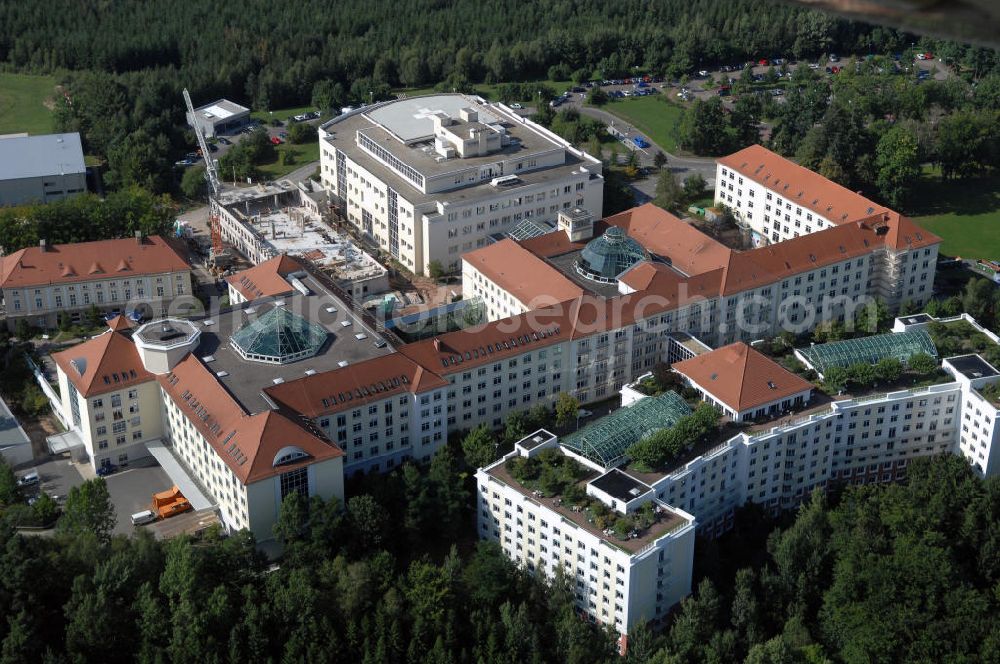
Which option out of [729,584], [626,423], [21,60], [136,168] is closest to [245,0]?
[21,60]

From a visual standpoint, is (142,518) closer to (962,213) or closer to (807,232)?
(807,232)

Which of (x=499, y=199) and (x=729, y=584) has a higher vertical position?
(x=499, y=199)

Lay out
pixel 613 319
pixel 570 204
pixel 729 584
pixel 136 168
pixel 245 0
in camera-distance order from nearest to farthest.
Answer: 1. pixel 729 584
2. pixel 613 319
3. pixel 570 204
4. pixel 136 168
5. pixel 245 0

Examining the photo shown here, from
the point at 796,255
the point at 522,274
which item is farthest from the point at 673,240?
the point at 522,274

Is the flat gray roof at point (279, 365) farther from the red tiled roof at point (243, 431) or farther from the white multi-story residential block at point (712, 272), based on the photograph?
the white multi-story residential block at point (712, 272)

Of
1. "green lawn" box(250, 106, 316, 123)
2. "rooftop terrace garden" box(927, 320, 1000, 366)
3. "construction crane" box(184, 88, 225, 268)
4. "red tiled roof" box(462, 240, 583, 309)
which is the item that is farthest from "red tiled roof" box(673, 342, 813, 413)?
"green lawn" box(250, 106, 316, 123)

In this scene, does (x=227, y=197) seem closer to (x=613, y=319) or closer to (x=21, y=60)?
(x=613, y=319)

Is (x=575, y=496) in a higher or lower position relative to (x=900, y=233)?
lower
